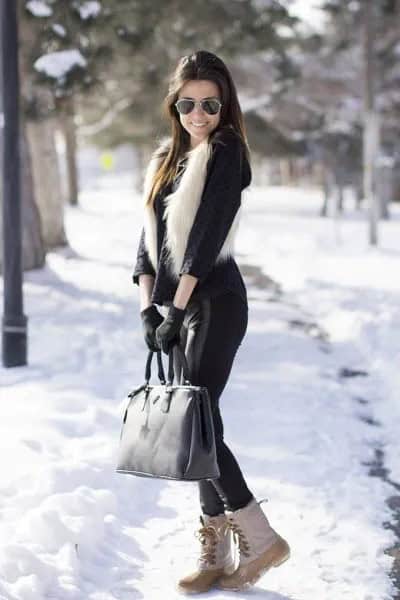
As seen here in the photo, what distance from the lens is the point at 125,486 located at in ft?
16.4

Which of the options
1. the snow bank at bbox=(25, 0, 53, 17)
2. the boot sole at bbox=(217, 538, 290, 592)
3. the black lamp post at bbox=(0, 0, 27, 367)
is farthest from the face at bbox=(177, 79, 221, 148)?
the snow bank at bbox=(25, 0, 53, 17)

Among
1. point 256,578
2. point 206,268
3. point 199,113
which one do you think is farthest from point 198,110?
point 256,578

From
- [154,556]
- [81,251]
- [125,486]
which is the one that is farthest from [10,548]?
A: [81,251]

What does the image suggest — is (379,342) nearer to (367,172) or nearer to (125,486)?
(125,486)

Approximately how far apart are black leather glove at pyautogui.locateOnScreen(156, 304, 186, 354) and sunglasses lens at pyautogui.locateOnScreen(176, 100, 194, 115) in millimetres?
773

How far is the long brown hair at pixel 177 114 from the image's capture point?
353 cm

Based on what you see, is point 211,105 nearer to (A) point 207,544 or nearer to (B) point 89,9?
(A) point 207,544

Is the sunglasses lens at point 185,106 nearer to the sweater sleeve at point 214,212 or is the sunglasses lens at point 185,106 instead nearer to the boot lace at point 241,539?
the sweater sleeve at point 214,212

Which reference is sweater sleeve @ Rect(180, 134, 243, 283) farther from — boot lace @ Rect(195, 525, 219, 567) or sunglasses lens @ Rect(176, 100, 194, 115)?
boot lace @ Rect(195, 525, 219, 567)

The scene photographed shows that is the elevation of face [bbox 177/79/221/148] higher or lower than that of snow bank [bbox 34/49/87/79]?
lower

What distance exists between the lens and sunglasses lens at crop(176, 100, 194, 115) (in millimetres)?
3533

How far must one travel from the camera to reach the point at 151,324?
351 centimetres

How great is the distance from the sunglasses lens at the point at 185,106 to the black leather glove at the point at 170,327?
773 mm

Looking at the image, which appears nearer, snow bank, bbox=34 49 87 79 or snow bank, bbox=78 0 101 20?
snow bank, bbox=78 0 101 20
